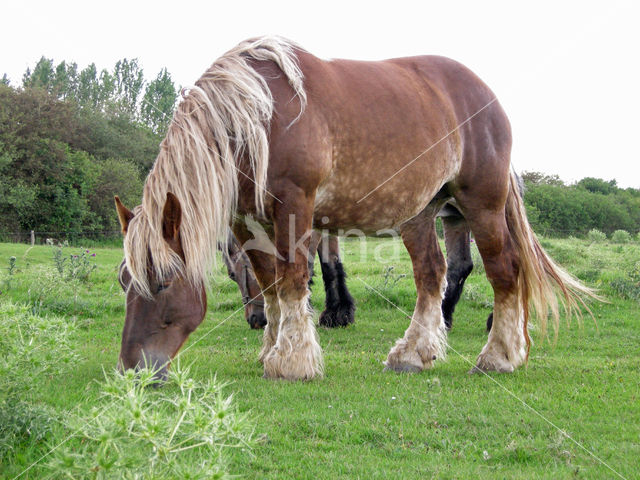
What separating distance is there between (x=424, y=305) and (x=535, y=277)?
3.32ft

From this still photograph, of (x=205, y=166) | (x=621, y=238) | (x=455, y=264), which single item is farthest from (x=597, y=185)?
(x=205, y=166)

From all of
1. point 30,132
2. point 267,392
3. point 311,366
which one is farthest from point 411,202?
point 30,132

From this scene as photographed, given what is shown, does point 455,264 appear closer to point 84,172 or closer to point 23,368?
point 23,368

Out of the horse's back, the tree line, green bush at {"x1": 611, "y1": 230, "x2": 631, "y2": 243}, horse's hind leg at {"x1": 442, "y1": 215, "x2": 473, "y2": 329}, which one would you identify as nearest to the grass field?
horse's hind leg at {"x1": 442, "y1": 215, "x2": 473, "y2": 329}

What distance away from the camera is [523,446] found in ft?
9.46

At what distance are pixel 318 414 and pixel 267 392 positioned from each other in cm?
53

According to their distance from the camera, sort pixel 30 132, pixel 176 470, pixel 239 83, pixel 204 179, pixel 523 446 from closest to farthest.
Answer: pixel 176 470
pixel 523 446
pixel 204 179
pixel 239 83
pixel 30 132

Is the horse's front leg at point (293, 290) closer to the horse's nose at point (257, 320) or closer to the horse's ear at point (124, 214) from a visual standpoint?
the horse's ear at point (124, 214)

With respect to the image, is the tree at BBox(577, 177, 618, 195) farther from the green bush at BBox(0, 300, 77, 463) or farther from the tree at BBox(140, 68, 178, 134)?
the green bush at BBox(0, 300, 77, 463)

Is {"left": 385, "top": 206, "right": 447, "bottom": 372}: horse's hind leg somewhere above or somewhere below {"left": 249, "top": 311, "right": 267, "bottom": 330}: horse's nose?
above

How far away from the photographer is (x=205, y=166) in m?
3.58

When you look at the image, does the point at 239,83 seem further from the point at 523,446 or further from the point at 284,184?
the point at 523,446

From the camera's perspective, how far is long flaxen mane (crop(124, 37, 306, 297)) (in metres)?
3.38

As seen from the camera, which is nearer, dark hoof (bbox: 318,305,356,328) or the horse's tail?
the horse's tail
